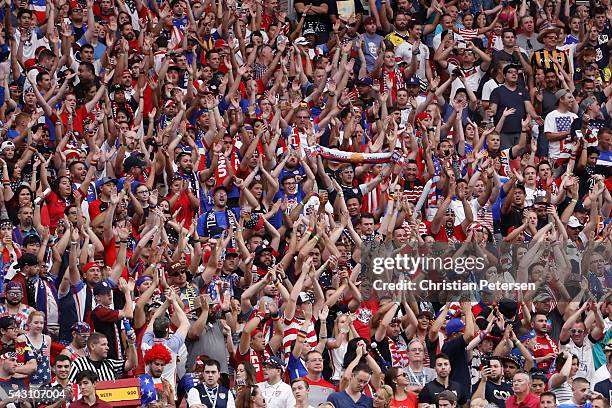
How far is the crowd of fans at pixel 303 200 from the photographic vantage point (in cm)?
1811

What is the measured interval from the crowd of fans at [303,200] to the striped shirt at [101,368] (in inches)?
0.8

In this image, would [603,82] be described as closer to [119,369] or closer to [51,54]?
[51,54]

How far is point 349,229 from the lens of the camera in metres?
20.7

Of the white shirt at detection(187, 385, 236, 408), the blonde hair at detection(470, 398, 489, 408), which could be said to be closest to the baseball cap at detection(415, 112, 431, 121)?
the blonde hair at detection(470, 398, 489, 408)

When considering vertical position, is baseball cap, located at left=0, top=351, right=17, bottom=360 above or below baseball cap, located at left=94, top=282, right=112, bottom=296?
above

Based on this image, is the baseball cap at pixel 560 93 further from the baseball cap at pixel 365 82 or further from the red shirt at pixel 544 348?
the red shirt at pixel 544 348

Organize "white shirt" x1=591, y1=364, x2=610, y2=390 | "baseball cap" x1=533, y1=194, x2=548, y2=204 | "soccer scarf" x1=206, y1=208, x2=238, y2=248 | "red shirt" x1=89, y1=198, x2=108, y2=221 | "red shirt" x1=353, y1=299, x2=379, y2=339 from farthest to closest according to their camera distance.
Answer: "baseball cap" x1=533, y1=194, x2=548, y2=204
"soccer scarf" x1=206, y1=208, x2=238, y2=248
"red shirt" x1=89, y1=198, x2=108, y2=221
"red shirt" x1=353, y1=299, x2=379, y2=339
"white shirt" x1=591, y1=364, x2=610, y2=390

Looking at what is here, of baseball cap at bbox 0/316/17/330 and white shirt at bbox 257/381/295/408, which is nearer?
baseball cap at bbox 0/316/17/330

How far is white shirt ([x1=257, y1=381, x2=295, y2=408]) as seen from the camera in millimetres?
17641

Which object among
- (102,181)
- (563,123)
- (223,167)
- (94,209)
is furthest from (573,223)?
(94,209)

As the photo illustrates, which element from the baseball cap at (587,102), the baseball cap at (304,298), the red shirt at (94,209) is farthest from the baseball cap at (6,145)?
the baseball cap at (587,102)

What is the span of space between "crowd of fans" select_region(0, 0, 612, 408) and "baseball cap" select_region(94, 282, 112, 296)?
0.06m

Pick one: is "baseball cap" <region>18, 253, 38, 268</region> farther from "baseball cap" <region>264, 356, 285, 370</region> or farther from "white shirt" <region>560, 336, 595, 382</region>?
"white shirt" <region>560, 336, 595, 382</region>

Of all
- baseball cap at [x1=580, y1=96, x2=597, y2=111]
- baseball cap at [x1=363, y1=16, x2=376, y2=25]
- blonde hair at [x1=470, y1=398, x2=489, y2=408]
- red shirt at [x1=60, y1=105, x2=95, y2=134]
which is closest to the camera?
blonde hair at [x1=470, y1=398, x2=489, y2=408]
